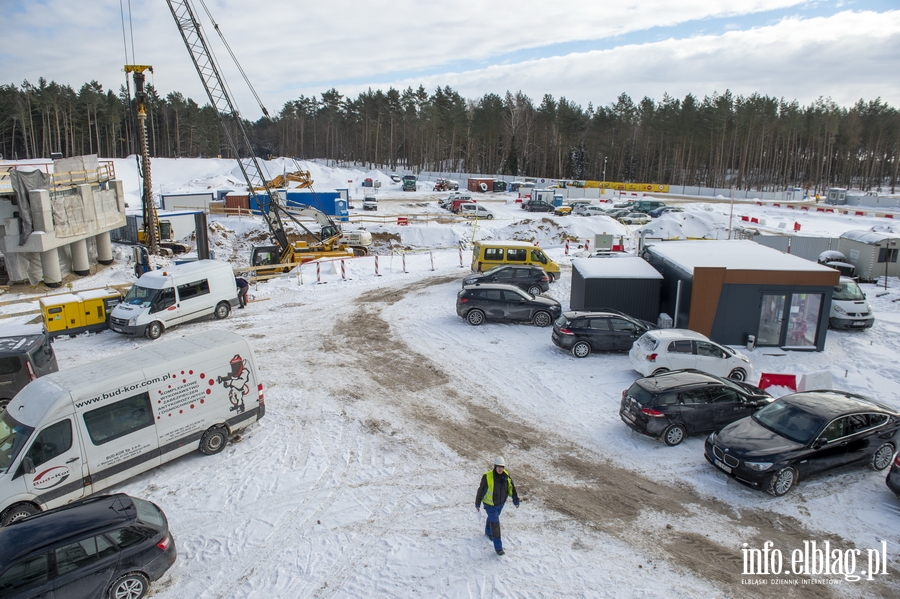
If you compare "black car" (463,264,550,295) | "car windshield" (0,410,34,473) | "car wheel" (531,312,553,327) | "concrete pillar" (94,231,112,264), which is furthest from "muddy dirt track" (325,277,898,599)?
"concrete pillar" (94,231,112,264)

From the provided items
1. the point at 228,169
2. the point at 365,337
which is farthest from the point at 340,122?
the point at 365,337

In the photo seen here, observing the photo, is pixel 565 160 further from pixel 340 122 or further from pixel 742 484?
pixel 742 484

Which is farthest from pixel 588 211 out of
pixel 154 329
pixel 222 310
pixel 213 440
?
pixel 213 440

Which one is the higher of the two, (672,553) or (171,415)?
(171,415)

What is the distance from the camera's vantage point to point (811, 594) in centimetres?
816

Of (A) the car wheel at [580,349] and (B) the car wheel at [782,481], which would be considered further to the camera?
(A) the car wheel at [580,349]

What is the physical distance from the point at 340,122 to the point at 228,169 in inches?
1451

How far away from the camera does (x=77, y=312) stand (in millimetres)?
19234

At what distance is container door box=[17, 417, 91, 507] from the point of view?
9.15 meters

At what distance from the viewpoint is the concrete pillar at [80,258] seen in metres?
29.6

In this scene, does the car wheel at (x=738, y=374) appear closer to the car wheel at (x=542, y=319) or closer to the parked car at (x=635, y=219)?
the car wheel at (x=542, y=319)

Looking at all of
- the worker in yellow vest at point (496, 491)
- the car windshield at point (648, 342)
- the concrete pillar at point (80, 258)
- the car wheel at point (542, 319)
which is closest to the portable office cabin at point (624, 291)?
the car wheel at point (542, 319)

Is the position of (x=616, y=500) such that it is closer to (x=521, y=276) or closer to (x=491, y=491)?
(x=491, y=491)

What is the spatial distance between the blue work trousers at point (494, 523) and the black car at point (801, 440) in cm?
499
